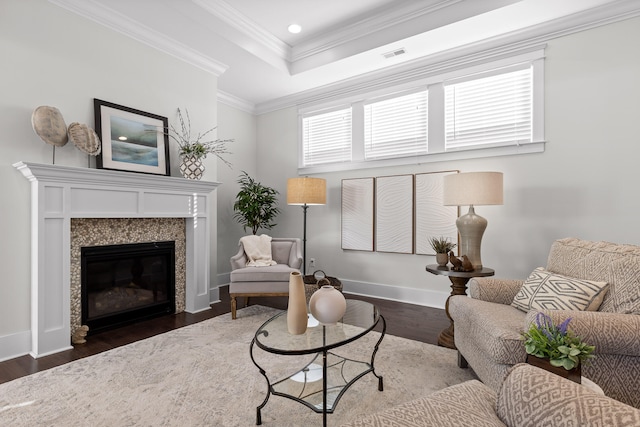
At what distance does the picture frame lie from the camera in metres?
3.10

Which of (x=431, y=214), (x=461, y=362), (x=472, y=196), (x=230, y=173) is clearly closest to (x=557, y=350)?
(x=461, y=362)

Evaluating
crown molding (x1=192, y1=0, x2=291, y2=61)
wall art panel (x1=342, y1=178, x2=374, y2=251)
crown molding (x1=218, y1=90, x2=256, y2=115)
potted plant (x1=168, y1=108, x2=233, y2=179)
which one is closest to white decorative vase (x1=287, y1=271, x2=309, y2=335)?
potted plant (x1=168, y1=108, x2=233, y2=179)

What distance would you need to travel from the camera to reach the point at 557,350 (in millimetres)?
Answer: 1324

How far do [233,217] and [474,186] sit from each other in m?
3.58

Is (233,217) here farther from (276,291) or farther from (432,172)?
(432,172)

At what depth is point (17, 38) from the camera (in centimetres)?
261

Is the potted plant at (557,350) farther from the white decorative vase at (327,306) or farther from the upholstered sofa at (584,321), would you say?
the white decorative vase at (327,306)

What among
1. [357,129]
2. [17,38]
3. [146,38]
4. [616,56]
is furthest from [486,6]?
[17,38]

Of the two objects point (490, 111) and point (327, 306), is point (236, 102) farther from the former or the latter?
point (327, 306)

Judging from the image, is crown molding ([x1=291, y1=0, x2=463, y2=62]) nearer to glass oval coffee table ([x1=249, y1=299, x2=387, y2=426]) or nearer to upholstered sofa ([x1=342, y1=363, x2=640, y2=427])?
glass oval coffee table ([x1=249, y1=299, x2=387, y2=426])

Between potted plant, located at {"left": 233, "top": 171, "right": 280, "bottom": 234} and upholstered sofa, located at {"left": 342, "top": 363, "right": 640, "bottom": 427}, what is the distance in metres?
3.98

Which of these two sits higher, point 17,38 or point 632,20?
point 632,20

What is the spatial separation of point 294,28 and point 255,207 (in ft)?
7.53

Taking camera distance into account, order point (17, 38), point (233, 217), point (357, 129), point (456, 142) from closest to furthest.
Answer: point (17, 38) < point (456, 142) < point (357, 129) < point (233, 217)
